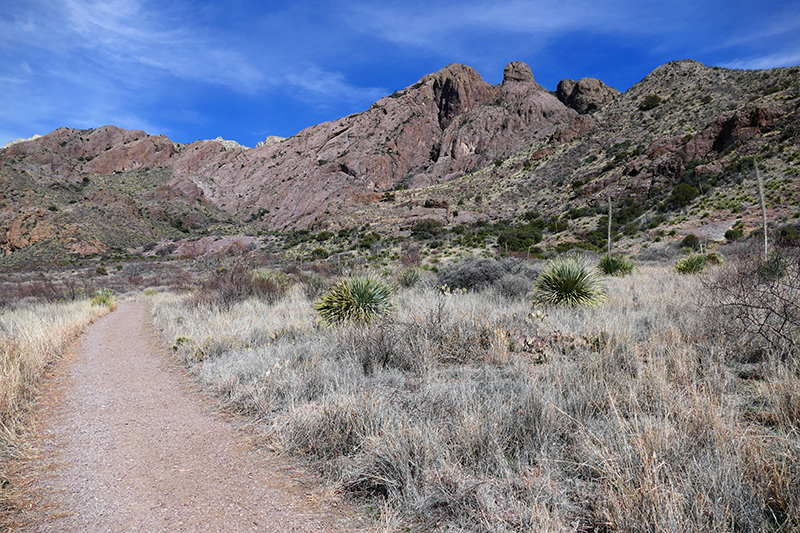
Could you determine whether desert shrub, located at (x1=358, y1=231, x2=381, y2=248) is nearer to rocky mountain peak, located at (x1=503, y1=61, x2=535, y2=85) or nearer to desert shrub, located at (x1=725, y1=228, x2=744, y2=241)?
desert shrub, located at (x1=725, y1=228, x2=744, y2=241)

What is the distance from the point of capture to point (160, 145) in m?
102

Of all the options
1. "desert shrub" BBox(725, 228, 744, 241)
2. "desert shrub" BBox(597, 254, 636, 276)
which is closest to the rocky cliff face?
"desert shrub" BBox(725, 228, 744, 241)

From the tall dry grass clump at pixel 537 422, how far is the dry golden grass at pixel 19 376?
6.48 ft

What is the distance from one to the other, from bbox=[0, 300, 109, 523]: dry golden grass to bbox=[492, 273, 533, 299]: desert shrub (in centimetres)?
997

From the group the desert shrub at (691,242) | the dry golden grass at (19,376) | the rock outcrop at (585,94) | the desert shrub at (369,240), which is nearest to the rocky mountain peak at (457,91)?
the rock outcrop at (585,94)

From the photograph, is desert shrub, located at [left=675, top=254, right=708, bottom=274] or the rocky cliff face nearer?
desert shrub, located at [left=675, top=254, right=708, bottom=274]

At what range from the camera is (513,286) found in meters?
11.5

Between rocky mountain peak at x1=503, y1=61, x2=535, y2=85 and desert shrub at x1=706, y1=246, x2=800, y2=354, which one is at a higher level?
rocky mountain peak at x1=503, y1=61, x2=535, y2=85

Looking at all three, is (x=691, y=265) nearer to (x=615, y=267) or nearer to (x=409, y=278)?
(x=615, y=267)

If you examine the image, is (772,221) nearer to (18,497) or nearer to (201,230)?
(18,497)

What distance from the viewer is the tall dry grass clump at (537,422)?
2.35 meters

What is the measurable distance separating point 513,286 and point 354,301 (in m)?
5.13

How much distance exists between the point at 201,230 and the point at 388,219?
4075 centimetres

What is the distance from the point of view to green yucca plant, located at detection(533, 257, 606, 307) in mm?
9523
